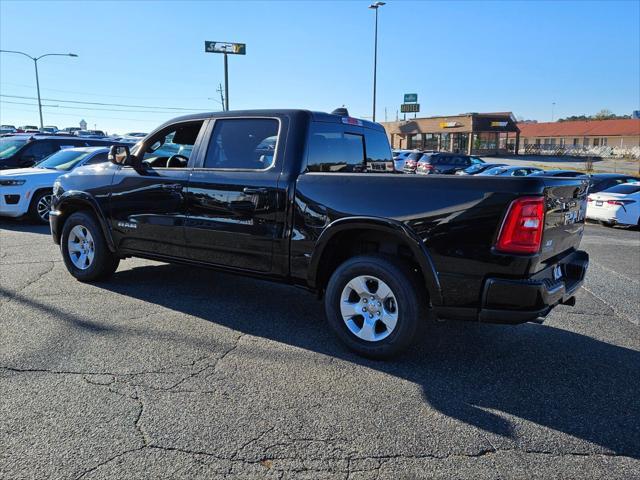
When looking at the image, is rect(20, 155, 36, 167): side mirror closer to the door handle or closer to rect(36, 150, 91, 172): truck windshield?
rect(36, 150, 91, 172): truck windshield

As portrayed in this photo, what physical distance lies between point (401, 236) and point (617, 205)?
11.5 metres

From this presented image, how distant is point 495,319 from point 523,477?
1138 mm

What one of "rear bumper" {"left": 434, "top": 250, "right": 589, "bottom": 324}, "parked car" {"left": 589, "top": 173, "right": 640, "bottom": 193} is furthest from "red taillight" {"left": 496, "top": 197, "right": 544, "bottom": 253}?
"parked car" {"left": 589, "top": 173, "right": 640, "bottom": 193}

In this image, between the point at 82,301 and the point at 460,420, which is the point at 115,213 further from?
the point at 460,420

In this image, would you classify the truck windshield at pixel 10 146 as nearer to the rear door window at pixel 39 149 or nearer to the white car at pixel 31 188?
the rear door window at pixel 39 149

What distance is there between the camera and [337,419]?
10.1 ft

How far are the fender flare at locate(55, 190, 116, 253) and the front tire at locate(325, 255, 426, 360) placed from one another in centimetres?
289

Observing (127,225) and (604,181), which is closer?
(127,225)

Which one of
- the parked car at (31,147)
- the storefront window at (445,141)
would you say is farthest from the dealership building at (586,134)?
the parked car at (31,147)

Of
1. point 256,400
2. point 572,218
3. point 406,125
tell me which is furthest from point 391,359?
point 406,125

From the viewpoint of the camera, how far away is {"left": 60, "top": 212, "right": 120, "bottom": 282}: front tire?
5.79 metres

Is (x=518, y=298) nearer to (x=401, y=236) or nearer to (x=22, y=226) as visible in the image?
(x=401, y=236)

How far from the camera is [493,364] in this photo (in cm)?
397

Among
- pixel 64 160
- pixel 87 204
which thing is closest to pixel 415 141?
pixel 64 160
